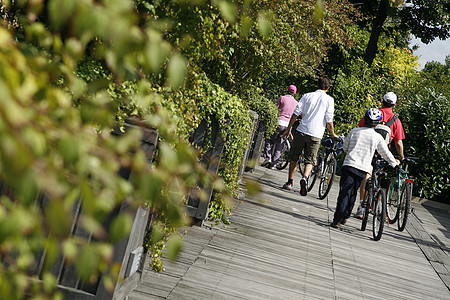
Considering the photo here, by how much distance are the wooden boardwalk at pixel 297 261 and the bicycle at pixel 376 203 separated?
190 millimetres

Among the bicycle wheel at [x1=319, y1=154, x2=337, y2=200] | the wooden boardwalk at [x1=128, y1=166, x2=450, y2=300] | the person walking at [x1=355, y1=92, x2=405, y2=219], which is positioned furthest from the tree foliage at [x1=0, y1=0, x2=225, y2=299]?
the bicycle wheel at [x1=319, y1=154, x2=337, y2=200]

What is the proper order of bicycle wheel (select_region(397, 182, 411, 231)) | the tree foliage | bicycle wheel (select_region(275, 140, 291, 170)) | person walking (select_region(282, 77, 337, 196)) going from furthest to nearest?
bicycle wheel (select_region(275, 140, 291, 170)) < person walking (select_region(282, 77, 337, 196)) < bicycle wheel (select_region(397, 182, 411, 231)) < the tree foliage

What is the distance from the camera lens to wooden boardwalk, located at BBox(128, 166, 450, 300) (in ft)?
18.2

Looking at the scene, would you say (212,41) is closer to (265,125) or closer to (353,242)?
(353,242)

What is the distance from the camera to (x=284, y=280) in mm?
6133

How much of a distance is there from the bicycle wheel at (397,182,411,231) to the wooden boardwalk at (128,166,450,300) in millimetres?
192

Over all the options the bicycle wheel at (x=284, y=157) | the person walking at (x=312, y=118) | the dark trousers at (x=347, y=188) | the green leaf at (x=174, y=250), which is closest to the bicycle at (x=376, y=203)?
the dark trousers at (x=347, y=188)

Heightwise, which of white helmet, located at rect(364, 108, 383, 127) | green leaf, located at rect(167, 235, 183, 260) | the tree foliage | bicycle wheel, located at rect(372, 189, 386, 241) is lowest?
bicycle wheel, located at rect(372, 189, 386, 241)

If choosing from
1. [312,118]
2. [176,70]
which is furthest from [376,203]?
[176,70]

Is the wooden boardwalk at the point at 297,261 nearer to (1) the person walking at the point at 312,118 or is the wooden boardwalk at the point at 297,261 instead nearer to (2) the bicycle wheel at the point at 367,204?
(2) the bicycle wheel at the point at 367,204

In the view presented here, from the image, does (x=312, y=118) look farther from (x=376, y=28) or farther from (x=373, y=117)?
(x=376, y=28)

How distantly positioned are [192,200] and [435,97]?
1196 cm

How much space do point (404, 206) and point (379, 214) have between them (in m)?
1.42

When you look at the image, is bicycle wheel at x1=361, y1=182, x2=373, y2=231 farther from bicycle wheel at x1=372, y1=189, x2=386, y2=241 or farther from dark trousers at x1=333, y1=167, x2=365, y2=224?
dark trousers at x1=333, y1=167, x2=365, y2=224
